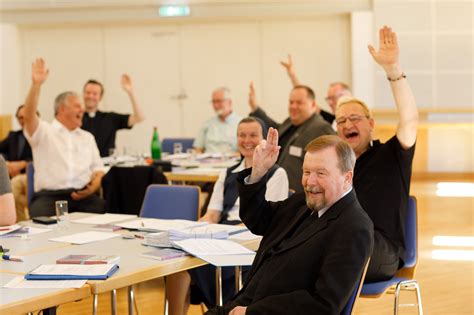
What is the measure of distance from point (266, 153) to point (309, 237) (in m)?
0.52

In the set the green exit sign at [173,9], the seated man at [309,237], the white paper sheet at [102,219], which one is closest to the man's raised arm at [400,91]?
the seated man at [309,237]

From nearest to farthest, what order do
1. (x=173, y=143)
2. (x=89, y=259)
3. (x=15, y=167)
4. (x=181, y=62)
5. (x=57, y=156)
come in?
(x=89, y=259), (x=57, y=156), (x=15, y=167), (x=173, y=143), (x=181, y=62)

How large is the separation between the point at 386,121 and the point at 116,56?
461cm

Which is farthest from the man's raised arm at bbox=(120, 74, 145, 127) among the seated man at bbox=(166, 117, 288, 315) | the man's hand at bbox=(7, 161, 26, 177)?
the seated man at bbox=(166, 117, 288, 315)

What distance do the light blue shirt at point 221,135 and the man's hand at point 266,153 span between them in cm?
588

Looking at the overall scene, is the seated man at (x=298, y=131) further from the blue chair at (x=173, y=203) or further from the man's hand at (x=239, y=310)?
the man's hand at (x=239, y=310)

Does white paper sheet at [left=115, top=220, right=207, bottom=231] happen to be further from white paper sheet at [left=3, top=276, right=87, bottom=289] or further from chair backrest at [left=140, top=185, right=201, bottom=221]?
white paper sheet at [left=3, top=276, right=87, bottom=289]

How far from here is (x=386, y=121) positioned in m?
13.4

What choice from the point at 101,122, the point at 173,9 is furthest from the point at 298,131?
the point at 173,9

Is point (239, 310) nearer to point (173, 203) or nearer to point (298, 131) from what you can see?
point (173, 203)

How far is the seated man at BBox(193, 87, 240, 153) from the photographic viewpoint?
9711 mm

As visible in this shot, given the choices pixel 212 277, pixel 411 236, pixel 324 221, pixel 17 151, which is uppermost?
pixel 324 221

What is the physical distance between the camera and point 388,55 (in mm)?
5078

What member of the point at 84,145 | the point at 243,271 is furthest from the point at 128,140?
the point at 243,271
